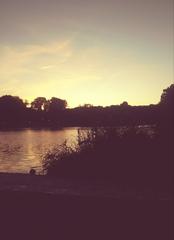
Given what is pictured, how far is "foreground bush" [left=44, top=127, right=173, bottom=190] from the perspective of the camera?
33.7 ft

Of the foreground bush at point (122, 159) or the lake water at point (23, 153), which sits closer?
the foreground bush at point (122, 159)

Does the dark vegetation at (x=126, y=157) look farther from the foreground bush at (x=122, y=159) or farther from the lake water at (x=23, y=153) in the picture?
the lake water at (x=23, y=153)

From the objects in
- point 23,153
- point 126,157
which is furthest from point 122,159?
point 23,153

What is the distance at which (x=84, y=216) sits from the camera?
7.05 m

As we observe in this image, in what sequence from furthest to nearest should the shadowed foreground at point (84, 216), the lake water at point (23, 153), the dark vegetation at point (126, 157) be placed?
the lake water at point (23, 153), the dark vegetation at point (126, 157), the shadowed foreground at point (84, 216)

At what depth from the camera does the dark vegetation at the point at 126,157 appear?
10.2 metres

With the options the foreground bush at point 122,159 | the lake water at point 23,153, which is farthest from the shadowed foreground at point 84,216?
the lake water at point 23,153

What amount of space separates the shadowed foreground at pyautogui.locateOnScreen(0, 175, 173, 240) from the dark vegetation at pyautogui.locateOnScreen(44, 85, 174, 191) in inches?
82.2

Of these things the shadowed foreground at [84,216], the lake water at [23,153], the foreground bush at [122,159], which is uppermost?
the foreground bush at [122,159]

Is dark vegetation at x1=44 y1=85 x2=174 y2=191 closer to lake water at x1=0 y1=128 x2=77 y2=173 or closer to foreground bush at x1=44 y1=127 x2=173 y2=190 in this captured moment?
foreground bush at x1=44 y1=127 x2=173 y2=190

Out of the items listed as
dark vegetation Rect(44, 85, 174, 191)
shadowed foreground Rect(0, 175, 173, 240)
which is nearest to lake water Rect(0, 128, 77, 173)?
dark vegetation Rect(44, 85, 174, 191)

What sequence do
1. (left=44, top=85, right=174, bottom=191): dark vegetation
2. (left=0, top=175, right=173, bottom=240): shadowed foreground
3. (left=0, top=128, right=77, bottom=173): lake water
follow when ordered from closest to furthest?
(left=0, top=175, right=173, bottom=240): shadowed foreground
(left=44, top=85, right=174, bottom=191): dark vegetation
(left=0, top=128, right=77, bottom=173): lake water

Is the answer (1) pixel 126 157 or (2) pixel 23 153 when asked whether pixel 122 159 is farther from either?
(2) pixel 23 153

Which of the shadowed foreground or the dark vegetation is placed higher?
the dark vegetation
